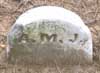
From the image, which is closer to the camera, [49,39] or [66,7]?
[49,39]

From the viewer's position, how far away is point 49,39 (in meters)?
3.72

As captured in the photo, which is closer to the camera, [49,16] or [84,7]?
[49,16]

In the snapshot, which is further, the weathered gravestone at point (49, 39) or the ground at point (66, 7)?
the ground at point (66, 7)

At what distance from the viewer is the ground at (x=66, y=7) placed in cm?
380

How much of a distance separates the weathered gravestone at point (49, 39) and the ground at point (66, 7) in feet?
0.23

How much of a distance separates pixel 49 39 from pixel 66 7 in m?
1.25

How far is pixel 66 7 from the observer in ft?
16.1

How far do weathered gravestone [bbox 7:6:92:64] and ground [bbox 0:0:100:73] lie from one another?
7cm

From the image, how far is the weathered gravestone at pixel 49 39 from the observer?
3658 millimetres

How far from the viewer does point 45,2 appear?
5.00 metres

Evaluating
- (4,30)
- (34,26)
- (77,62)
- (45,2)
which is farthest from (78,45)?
(45,2)

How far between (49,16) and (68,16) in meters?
0.17

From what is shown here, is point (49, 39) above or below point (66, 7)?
below

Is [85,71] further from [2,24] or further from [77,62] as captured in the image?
[2,24]
